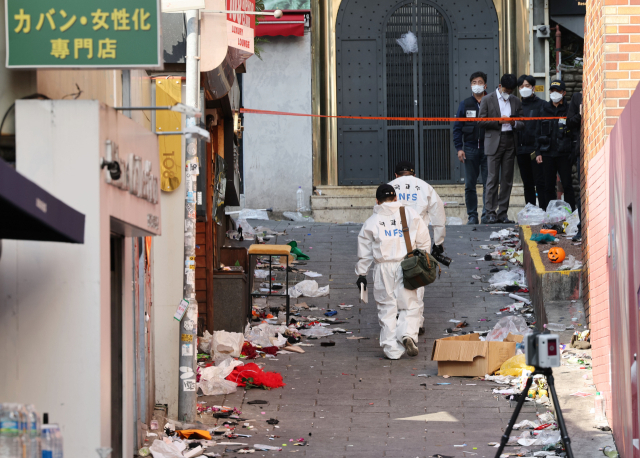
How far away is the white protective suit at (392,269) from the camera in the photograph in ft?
36.0

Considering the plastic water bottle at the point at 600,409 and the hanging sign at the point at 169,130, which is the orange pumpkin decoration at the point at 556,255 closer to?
the plastic water bottle at the point at 600,409

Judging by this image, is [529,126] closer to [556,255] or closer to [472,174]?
[472,174]

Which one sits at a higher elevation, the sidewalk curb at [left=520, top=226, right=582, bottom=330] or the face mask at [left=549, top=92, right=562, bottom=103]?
the face mask at [left=549, top=92, right=562, bottom=103]

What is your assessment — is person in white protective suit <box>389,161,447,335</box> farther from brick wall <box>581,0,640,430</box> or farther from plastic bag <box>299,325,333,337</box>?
brick wall <box>581,0,640,430</box>

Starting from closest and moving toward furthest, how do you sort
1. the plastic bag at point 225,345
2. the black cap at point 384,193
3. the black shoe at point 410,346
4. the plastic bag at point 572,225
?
1. the plastic bag at point 225,345
2. the black shoe at point 410,346
3. the black cap at point 384,193
4. the plastic bag at point 572,225

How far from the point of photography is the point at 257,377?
9.82m

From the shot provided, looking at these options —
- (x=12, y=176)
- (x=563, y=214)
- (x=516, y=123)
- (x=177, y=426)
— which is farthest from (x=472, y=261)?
(x=12, y=176)

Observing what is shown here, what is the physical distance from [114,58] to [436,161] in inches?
595

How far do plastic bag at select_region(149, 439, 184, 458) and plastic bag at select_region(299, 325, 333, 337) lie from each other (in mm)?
4562

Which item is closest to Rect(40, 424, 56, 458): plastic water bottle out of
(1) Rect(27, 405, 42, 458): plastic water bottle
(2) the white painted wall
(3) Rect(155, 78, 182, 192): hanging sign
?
(1) Rect(27, 405, 42, 458): plastic water bottle

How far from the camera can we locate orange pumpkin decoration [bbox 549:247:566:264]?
11984 millimetres

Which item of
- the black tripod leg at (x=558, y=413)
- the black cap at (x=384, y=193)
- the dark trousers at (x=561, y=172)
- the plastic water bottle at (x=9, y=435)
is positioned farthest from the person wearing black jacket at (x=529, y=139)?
the plastic water bottle at (x=9, y=435)

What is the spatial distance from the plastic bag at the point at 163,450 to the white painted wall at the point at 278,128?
11.9 meters

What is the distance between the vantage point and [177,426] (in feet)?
27.3
